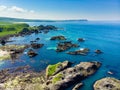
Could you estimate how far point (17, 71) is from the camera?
7350 centimetres

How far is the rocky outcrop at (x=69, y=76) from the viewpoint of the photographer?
184 ft

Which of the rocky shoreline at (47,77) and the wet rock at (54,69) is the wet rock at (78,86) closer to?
→ the rocky shoreline at (47,77)

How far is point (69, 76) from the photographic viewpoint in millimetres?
60344

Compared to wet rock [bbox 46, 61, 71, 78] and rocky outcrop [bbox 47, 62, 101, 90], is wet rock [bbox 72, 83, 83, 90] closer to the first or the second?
rocky outcrop [bbox 47, 62, 101, 90]

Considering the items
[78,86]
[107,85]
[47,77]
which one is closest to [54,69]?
[47,77]

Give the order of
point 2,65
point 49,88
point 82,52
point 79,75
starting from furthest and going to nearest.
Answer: point 82,52 < point 2,65 < point 79,75 < point 49,88

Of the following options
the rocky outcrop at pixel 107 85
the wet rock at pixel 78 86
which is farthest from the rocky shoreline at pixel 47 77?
the rocky outcrop at pixel 107 85

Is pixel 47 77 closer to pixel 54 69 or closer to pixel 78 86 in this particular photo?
pixel 54 69

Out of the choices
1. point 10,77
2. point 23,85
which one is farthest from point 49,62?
point 23,85

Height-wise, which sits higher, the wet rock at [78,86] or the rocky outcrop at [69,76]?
the rocky outcrop at [69,76]

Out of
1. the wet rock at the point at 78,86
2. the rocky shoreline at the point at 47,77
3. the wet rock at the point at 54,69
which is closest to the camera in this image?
the wet rock at the point at 78,86

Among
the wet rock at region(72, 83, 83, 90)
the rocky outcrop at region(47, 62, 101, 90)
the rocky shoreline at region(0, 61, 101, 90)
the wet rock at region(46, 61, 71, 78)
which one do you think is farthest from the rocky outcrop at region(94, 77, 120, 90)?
the wet rock at region(46, 61, 71, 78)

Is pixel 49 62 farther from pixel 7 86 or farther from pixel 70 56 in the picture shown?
pixel 7 86

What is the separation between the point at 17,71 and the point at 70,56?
111 feet
